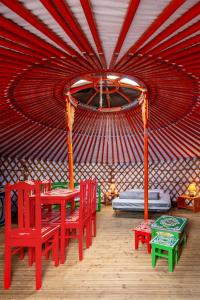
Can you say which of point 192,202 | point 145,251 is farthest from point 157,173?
point 145,251

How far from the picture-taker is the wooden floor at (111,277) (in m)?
1.84

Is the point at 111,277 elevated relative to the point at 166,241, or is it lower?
lower

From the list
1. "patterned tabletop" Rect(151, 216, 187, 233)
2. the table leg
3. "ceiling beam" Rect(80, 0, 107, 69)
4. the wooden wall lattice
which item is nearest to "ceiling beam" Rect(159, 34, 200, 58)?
"ceiling beam" Rect(80, 0, 107, 69)

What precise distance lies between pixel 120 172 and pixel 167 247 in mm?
4766

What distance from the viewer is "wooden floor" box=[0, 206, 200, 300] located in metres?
1.84

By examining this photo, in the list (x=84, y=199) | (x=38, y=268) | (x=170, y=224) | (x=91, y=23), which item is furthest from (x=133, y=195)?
(x=91, y=23)

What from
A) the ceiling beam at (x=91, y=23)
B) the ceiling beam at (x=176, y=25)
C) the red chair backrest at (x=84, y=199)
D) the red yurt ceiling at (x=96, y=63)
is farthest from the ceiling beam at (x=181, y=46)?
the red chair backrest at (x=84, y=199)

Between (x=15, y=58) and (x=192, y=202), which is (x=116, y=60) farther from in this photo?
(x=192, y=202)

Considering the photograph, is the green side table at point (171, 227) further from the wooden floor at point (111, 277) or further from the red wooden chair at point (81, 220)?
the red wooden chair at point (81, 220)

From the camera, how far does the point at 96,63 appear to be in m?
2.36

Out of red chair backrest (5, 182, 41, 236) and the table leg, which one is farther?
the table leg

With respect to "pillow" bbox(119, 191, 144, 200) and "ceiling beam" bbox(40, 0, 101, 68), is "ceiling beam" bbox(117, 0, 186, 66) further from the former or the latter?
"pillow" bbox(119, 191, 144, 200)

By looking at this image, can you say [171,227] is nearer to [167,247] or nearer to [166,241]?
[166,241]

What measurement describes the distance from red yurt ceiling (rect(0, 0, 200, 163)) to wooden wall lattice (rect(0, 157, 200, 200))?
562 millimetres
